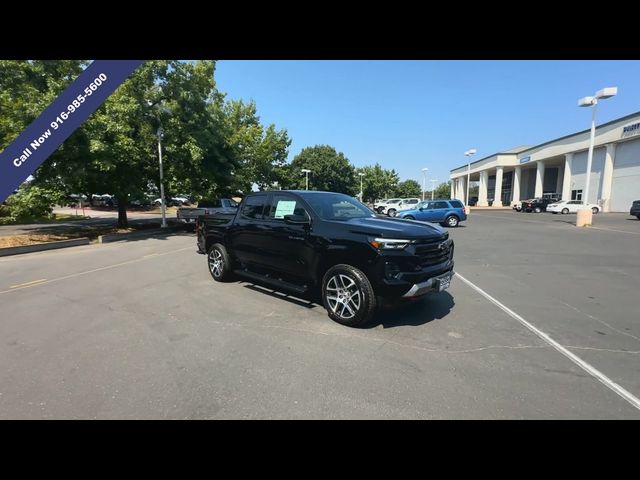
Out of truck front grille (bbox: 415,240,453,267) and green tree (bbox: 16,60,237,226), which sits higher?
green tree (bbox: 16,60,237,226)

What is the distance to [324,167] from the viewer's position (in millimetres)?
56375

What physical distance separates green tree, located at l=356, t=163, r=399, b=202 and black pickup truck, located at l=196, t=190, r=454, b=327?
61646 mm

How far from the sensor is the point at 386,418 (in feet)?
8.48

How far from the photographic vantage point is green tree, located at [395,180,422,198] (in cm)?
7850

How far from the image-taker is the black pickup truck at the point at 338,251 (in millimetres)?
4215

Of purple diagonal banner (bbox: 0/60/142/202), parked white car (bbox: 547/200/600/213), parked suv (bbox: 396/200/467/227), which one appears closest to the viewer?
purple diagonal banner (bbox: 0/60/142/202)

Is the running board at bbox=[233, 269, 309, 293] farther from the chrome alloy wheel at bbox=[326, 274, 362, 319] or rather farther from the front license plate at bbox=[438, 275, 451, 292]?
the front license plate at bbox=[438, 275, 451, 292]

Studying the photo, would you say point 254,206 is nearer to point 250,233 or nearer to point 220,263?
point 250,233

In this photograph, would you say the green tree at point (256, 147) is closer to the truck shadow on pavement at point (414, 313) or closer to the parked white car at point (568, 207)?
the truck shadow on pavement at point (414, 313)

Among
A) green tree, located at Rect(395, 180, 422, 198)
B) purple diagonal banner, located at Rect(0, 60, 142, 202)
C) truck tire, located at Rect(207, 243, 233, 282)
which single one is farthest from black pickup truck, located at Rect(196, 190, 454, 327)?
green tree, located at Rect(395, 180, 422, 198)

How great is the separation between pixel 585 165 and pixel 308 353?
1945 inches
